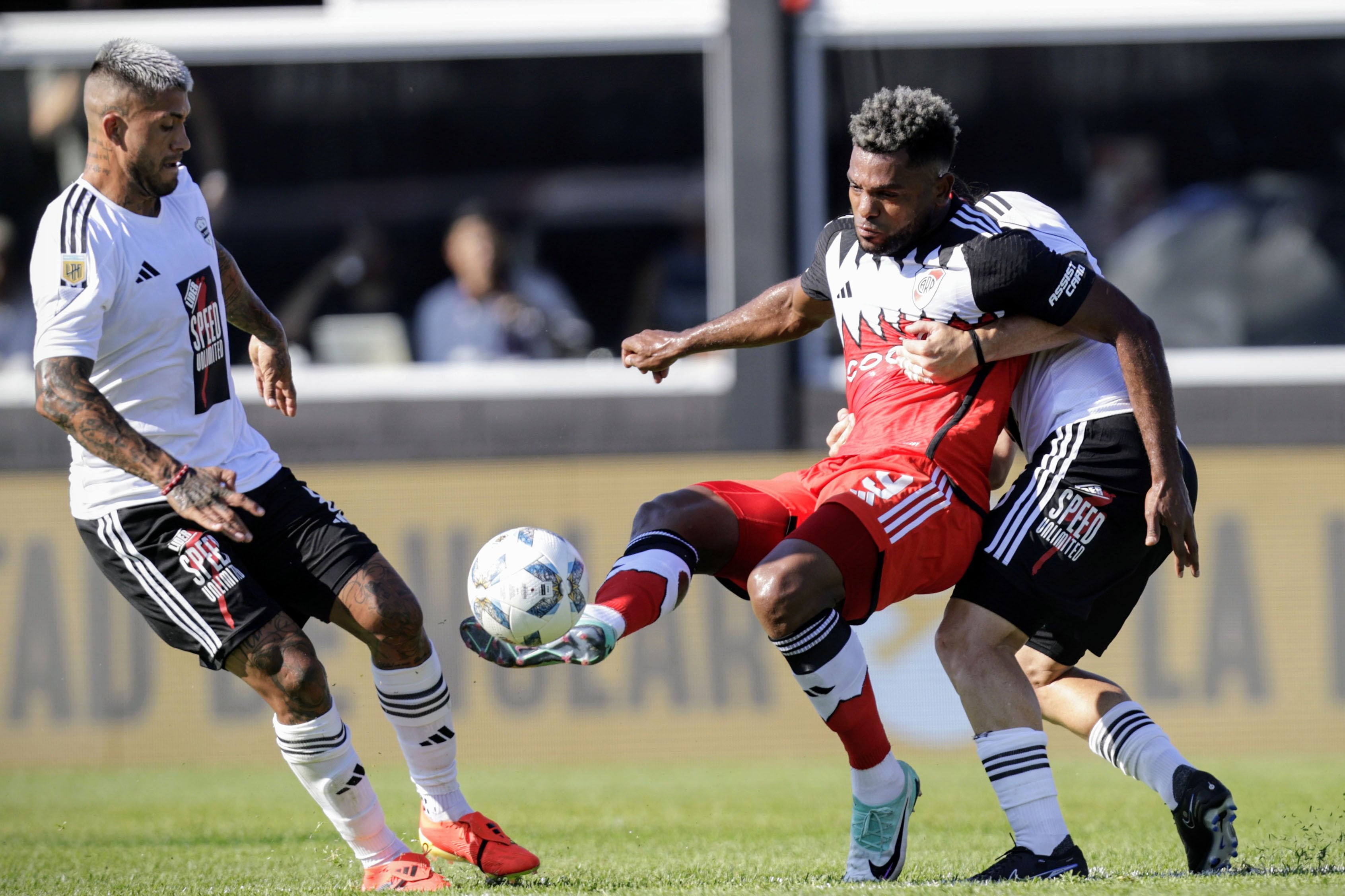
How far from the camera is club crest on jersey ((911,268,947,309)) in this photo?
462 cm

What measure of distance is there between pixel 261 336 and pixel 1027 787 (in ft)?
9.64

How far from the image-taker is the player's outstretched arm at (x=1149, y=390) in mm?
4457

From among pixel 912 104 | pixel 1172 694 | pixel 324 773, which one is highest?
pixel 912 104

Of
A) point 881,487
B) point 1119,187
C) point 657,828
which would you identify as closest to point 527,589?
point 881,487

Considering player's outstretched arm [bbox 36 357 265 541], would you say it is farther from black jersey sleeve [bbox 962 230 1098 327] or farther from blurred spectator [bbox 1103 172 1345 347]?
blurred spectator [bbox 1103 172 1345 347]

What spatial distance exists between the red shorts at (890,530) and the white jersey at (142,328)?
5.98 ft

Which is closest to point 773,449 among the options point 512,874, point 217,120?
point 217,120

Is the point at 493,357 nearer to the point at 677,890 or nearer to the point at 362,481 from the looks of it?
the point at 362,481

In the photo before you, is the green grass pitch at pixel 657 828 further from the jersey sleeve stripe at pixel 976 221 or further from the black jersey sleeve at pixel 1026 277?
the jersey sleeve stripe at pixel 976 221

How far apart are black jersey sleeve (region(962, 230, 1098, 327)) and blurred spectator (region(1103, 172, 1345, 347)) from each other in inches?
243

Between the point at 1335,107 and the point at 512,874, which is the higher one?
the point at 1335,107

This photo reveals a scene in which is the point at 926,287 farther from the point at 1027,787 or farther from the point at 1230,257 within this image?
the point at 1230,257

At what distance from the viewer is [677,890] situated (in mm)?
4352

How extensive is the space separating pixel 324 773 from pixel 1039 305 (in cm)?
254
